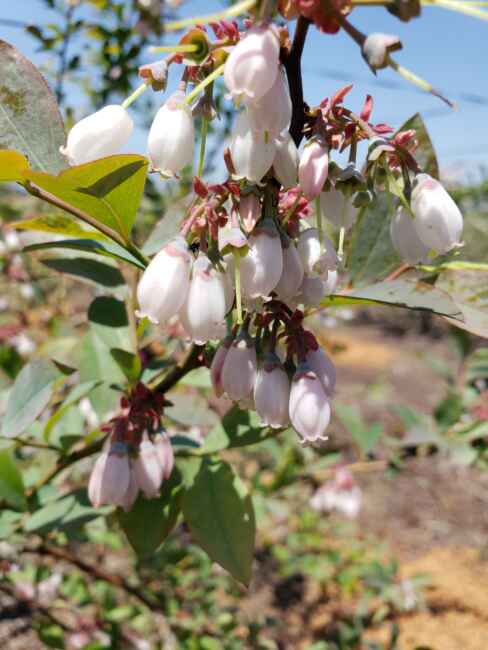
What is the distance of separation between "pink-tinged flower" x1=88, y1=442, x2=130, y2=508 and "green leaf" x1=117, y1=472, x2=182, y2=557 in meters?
0.05

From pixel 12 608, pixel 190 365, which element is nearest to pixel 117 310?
pixel 190 365

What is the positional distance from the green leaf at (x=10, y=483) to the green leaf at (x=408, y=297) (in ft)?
1.68

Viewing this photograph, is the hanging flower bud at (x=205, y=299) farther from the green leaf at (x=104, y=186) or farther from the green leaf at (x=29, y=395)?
the green leaf at (x=29, y=395)

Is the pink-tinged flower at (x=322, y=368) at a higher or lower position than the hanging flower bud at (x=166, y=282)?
lower

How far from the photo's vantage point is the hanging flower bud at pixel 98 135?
47 cm

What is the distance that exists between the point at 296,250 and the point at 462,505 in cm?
265

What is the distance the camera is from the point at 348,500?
2064 millimetres

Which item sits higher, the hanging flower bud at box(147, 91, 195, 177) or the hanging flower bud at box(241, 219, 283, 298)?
the hanging flower bud at box(147, 91, 195, 177)

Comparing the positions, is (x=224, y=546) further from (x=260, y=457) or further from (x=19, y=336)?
(x=260, y=457)

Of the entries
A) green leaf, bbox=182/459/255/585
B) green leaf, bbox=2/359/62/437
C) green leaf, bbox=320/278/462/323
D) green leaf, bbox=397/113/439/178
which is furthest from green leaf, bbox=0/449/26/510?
green leaf, bbox=397/113/439/178

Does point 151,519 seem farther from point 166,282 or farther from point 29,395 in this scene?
point 166,282

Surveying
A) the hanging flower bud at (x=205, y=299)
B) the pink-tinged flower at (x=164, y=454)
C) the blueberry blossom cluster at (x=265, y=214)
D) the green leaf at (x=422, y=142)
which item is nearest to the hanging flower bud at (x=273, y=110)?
the blueberry blossom cluster at (x=265, y=214)

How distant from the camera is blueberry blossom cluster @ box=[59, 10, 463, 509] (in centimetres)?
43

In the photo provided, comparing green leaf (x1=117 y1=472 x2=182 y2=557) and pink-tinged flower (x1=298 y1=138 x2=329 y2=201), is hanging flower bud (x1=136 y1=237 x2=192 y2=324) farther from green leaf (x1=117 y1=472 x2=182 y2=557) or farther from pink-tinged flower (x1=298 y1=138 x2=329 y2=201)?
green leaf (x1=117 y1=472 x2=182 y2=557)
